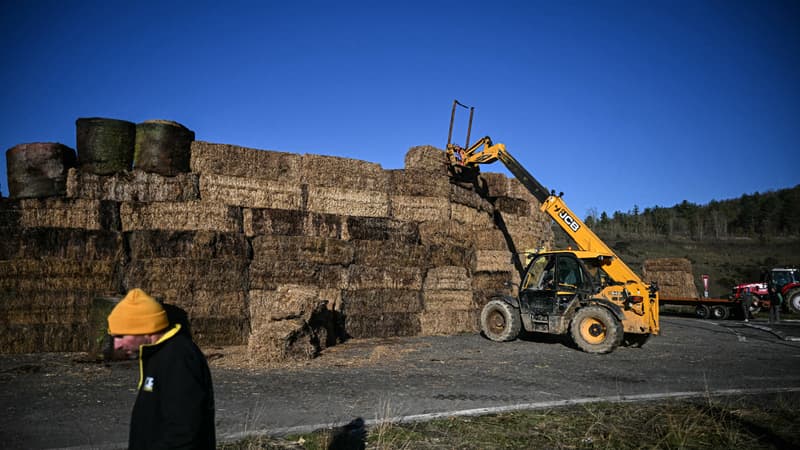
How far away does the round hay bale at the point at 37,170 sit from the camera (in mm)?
11414

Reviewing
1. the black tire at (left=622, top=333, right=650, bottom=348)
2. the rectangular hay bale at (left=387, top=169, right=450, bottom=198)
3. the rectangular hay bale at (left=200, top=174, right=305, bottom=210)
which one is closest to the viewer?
the rectangular hay bale at (left=200, top=174, right=305, bottom=210)

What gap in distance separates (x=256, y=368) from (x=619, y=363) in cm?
687

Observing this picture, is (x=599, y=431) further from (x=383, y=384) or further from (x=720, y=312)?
(x=720, y=312)

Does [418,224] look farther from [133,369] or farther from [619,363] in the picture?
[133,369]

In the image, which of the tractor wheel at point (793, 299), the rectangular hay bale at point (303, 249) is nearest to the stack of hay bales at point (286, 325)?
the rectangular hay bale at point (303, 249)

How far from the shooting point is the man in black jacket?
287 centimetres

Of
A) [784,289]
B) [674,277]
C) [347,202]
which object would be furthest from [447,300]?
Result: [784,289]

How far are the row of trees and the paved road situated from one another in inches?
2736

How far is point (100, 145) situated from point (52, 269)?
295cm

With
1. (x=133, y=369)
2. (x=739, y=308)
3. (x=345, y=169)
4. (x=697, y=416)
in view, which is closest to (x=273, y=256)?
(x=345, y=169)

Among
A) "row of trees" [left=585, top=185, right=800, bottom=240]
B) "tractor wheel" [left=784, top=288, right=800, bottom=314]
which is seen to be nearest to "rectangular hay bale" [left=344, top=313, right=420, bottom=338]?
"tractor wheel" [left=784, top=288, right=800, bottom=314]

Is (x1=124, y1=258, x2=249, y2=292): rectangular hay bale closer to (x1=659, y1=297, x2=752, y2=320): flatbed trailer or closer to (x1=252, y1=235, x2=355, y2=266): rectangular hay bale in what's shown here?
(x1=252, y1=235, x2=355, y2=266): rectangular hay bale

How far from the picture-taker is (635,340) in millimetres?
13328

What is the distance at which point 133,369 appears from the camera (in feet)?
29.7
